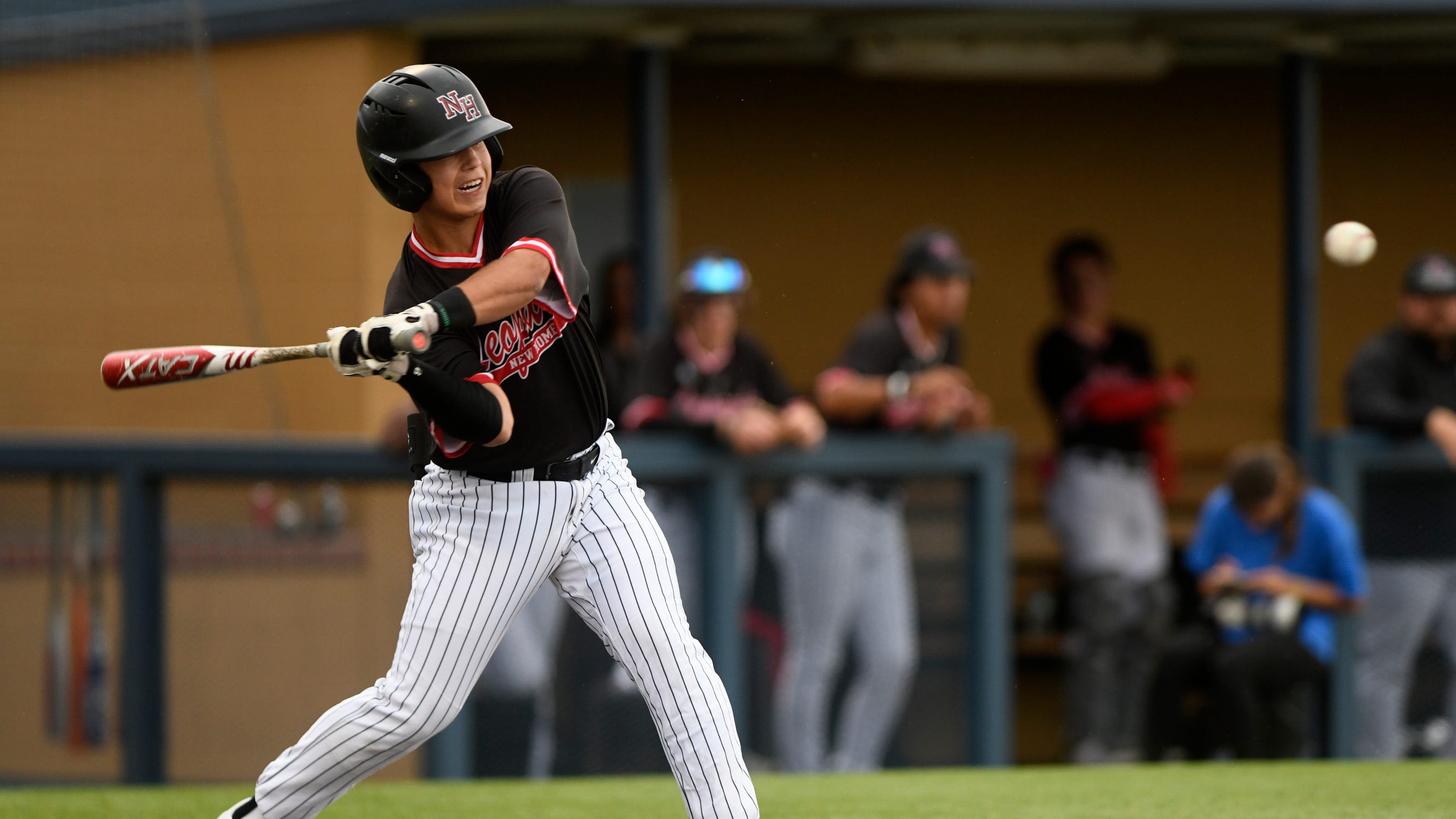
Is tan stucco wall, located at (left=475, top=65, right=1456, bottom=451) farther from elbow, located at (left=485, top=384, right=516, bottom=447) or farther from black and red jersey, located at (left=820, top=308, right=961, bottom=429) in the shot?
elbow, located at (left=485, top=384, right=516, bottom=447)

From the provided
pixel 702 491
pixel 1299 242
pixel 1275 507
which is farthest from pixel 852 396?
pixel 1299 242

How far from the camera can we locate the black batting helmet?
2816 millimetres

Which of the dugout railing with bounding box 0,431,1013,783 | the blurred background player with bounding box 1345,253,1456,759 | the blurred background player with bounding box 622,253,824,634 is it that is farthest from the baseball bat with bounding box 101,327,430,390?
the blurred background player with bounding box 1345,253,1456,759

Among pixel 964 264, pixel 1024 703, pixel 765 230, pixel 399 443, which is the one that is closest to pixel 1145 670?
pixel 1024 703

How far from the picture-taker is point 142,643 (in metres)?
5.48

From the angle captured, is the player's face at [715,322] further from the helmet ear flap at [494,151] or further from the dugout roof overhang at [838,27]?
the helmet ear flap at [494,151]

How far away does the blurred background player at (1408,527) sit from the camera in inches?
224

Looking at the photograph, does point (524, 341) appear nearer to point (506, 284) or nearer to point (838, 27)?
point (506, 284)

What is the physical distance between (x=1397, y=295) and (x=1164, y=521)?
199cm

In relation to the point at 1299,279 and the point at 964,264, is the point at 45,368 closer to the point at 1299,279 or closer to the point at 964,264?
the point at 964,264

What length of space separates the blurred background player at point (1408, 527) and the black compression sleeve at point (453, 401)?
13.3 feet

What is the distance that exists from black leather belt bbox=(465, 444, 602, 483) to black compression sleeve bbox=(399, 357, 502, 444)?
0.59 feet

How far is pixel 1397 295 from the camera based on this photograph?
27.2 feet

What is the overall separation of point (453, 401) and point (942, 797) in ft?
7.15
